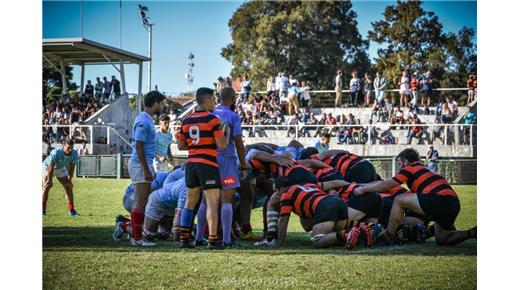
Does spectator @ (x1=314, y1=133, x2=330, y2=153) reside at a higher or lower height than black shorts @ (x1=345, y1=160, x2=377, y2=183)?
higher

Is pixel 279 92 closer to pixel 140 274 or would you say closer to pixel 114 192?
pixel 114 192

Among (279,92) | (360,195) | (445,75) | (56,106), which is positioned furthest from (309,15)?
(360,195)

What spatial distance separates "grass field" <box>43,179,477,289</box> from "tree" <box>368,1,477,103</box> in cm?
249

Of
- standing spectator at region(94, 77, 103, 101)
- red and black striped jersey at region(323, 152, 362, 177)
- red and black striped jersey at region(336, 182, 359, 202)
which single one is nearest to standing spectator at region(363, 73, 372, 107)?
standing spectator at region(94, 77, 103, 101)

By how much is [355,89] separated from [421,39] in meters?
10.9

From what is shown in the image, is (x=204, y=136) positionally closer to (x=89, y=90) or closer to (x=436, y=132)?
(x=436, y=132)

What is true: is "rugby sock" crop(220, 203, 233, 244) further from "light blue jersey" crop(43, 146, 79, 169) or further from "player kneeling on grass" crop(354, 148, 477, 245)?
"light blue jersey" crop(43, 146, 79, 169)

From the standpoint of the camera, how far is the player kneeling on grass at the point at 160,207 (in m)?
7.99

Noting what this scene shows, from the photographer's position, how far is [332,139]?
2319cm

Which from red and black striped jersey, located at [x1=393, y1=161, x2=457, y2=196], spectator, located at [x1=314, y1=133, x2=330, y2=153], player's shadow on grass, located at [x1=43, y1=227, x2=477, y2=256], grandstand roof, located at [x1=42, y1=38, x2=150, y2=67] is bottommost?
player's shadow on grass, located at [x1=43, y1=227, x2=477, y2=256]

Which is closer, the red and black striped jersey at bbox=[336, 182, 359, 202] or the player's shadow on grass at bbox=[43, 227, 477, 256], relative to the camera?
the player's shadow on grass at bbox=[43, 227, 477, 256]

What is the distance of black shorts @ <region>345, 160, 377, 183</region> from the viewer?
9039 mm

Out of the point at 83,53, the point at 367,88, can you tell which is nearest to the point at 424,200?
the point at 367,88

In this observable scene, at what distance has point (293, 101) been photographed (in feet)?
82.3
